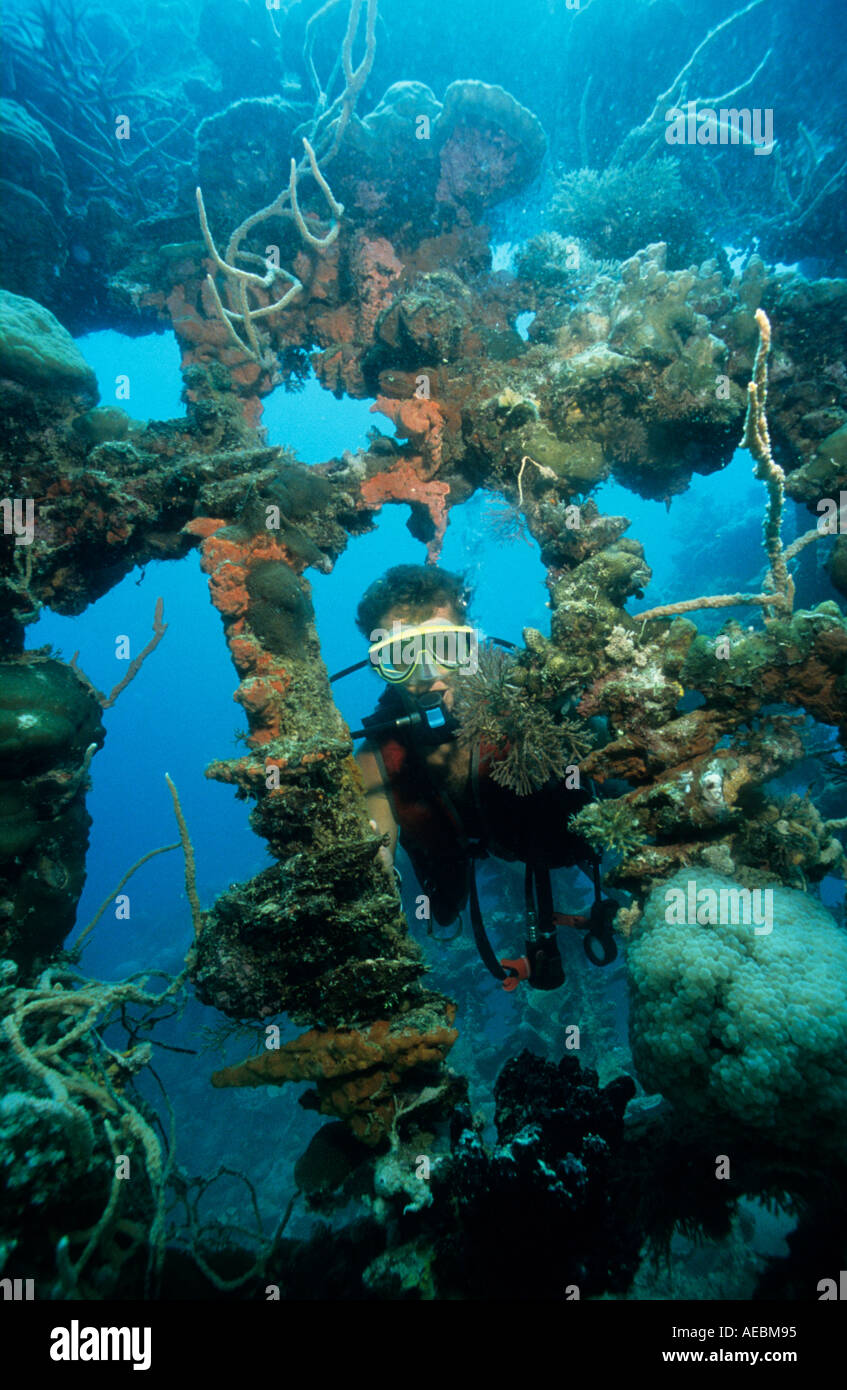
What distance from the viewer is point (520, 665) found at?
4379 mm

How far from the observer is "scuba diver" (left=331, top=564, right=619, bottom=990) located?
433cm

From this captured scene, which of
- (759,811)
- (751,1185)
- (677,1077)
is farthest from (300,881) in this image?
(759,811)

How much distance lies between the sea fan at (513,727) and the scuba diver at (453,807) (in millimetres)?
116

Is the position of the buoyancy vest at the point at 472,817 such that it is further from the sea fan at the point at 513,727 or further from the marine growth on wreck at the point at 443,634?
the sea fan at the point at 513,727

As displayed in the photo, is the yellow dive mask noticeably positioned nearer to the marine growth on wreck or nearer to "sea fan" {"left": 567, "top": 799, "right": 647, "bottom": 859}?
the marine growth on wreck

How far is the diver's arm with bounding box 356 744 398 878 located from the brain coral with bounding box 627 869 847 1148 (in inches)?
82.9

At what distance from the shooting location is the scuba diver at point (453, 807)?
4332 millimetres

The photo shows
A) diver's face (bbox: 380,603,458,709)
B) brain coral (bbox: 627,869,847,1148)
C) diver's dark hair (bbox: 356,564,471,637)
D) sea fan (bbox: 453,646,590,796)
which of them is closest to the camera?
brain coral (bbox: 627,869,847,1148)

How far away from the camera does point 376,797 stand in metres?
4.63

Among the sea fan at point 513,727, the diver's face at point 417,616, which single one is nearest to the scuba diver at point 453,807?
the sea fan at point 513,727

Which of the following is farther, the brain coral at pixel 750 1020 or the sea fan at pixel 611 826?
the sea fan at pixel 611 826

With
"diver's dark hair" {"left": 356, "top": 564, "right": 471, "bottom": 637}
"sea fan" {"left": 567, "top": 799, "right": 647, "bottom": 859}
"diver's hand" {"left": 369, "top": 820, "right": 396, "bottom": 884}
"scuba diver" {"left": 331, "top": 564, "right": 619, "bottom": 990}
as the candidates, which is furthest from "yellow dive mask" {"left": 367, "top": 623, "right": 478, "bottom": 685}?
"sea fan" {"left": 567, "top": 799, "right": 647, "bottom": 859}

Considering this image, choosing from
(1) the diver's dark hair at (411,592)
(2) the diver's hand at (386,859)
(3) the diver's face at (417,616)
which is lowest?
(2) the diver's hand at (386,859)

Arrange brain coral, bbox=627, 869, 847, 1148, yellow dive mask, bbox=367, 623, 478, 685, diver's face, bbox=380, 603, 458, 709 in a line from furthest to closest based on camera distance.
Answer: diver's face, bbox=380, 603, 458, 709, yellow dive mask, bbox=367, 623, 478, 685, brain coral, bbox=627, 869, 847, 1148
